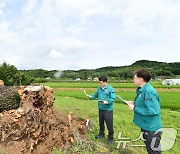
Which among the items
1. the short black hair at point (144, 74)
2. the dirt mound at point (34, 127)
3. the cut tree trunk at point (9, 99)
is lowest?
the dirt mound at point (34, 127)

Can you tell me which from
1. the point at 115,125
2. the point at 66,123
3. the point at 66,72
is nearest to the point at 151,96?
the point at 66,123

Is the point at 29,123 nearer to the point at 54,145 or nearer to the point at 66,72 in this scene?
the point at 54,145

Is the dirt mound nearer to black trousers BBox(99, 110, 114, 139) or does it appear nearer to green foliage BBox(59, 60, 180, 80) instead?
black trousers BBox(99, 110, 114, 139)

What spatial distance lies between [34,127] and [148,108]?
285cm

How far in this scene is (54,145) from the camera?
662cm

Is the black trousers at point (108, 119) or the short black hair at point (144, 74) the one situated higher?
the short black hair at point (144, 74)

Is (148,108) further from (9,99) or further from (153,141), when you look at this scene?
(9,99)

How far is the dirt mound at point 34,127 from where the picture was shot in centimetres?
584

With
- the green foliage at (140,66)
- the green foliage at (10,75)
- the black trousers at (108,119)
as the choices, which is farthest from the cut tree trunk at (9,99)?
the green foliage at (140,66)

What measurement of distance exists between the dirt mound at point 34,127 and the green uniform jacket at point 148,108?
2.39 m

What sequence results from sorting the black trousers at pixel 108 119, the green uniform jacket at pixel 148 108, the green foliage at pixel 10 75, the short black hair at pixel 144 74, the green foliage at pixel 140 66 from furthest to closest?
the green foliage at pixel 140 66 → the green foliage at pixel 10 75 → the black trousers at pixel 108 119 → the short black hair at pixel 144 74 → the green uniform jacket at pixel 148 108

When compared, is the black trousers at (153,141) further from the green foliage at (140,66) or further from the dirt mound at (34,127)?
the green foliage at (140,66)

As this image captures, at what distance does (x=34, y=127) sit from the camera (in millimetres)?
6305

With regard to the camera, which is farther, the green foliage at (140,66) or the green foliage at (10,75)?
the green foliage at (140,66)
